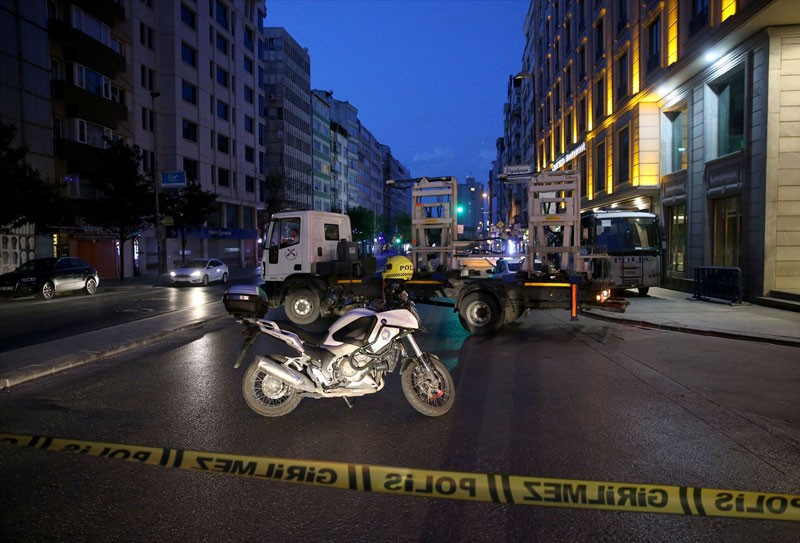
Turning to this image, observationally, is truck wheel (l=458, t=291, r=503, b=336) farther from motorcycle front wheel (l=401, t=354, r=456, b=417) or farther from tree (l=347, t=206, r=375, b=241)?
tree (l=347, t=206, r=375, b=241)

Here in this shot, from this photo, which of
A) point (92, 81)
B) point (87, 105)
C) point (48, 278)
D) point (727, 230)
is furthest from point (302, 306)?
point (92, 81)

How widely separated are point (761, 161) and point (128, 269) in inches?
1387

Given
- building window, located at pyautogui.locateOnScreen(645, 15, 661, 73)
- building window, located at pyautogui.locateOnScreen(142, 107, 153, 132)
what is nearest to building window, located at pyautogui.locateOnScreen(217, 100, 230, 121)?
building window, located at pyautogui.locateOnScreen(142, 107, 153, 132)

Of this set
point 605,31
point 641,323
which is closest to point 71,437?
point 641,323

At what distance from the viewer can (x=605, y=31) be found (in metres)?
30.2

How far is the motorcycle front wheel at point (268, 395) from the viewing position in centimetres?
568

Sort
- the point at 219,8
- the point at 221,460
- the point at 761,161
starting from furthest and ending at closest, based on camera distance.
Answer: the point at 219,8
the point at 761,161
the point at 221,460

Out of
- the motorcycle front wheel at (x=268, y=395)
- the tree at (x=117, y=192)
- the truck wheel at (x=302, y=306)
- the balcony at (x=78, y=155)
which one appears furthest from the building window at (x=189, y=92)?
the motorcycle front wheel at (x=268, y=395)

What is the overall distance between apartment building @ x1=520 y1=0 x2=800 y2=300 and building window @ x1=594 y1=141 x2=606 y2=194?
11 cm

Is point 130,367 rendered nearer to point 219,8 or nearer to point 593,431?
point 593,431

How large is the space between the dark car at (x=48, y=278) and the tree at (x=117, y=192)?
8.27 m

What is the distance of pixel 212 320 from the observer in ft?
46.6

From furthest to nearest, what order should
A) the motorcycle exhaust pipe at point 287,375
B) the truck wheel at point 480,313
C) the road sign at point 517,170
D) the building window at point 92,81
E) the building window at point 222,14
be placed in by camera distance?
the building window at point 222,14 → the building window at point 92,81 → the road sign at point 517,170 → the truck wheel at point 480,313 → the motorcycle exhaust pipe at point 287,375

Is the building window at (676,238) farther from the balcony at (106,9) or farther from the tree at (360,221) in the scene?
the tree at (360,221)
